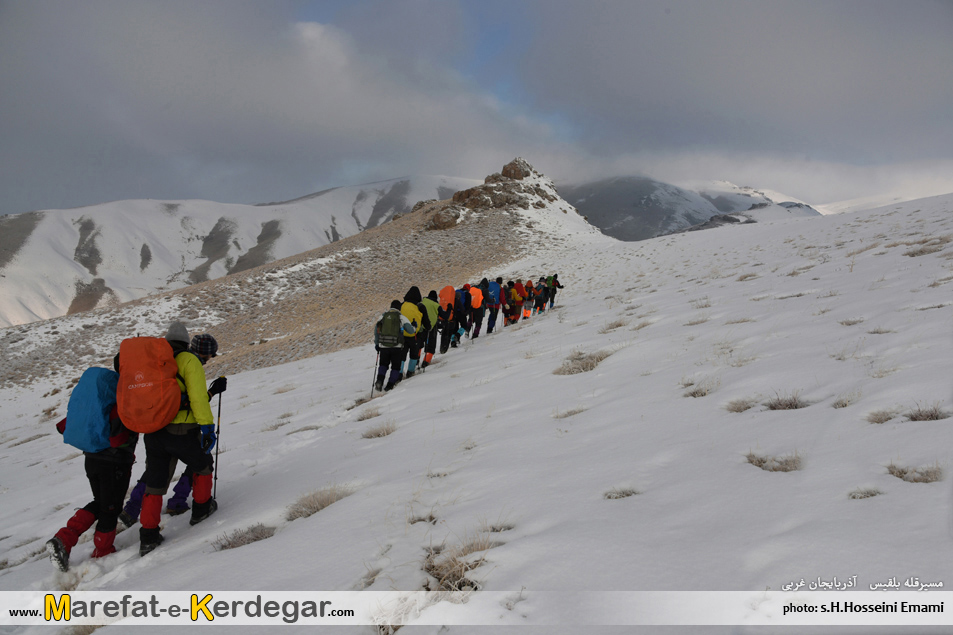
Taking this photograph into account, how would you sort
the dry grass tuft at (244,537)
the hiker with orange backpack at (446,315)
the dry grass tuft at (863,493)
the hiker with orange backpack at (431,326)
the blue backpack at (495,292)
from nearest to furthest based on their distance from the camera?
1. the dry grass tuft at (863,493)
2. the dry grass tuft at (244,537)
3. the hiker with orange backpack at (431,326)
4. the hiker with orange backpack at (446,315)
5. the blue backpack at (495,292)

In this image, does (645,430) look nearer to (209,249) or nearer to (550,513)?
(550,513)

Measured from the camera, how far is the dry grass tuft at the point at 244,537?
12.0 feet

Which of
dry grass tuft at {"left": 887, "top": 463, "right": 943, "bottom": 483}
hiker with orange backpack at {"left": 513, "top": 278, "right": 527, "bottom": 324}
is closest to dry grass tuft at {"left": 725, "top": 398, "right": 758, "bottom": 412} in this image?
dry grass tuft at {"left": 887, "top": 463, "right": 943, "bottom": 483}

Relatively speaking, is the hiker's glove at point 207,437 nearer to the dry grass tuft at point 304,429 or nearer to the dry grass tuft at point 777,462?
the dry grass tuft at point 304,429

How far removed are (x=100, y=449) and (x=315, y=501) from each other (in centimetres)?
Answer: 237

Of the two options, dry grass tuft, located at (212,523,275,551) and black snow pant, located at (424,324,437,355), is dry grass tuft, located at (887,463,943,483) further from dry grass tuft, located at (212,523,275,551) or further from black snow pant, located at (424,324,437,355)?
black snow pant, located at (424,324,437,355)

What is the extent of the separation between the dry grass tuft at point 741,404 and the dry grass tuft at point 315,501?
153 inches

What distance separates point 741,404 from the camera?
423cm

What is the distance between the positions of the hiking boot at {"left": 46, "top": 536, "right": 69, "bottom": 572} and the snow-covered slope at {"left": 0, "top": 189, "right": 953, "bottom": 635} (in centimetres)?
15

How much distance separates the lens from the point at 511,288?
51.2 ft

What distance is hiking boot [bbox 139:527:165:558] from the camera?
406cm

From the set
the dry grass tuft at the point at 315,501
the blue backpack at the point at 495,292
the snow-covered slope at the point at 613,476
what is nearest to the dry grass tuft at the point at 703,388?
the snow-covered slope at the point at 613,476

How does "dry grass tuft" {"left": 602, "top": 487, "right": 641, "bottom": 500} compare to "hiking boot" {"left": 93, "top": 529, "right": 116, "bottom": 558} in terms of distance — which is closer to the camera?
"dry grass tuft" {"left": 602, "top": 487, "right": 641, "bottom": 500}

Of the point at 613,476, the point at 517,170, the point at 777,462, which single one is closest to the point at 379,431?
the point at 613,476
